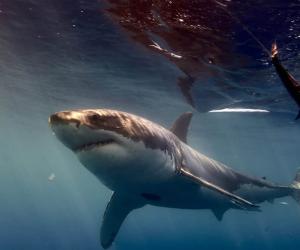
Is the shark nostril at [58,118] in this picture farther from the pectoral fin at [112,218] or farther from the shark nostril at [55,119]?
the pectoral fin at [112,218]

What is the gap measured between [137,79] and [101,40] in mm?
5461

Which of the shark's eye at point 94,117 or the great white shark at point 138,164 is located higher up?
the shark's eye at point 94,117

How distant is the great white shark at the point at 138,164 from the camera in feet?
16.7

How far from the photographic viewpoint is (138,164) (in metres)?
6.05

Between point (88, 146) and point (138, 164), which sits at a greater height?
point (88, 146)

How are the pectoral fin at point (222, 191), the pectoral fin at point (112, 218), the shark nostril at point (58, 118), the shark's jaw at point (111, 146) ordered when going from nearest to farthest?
1. the shark nostril at point (58, 118)
2. the shark's jaw at point (111, 146)
3. the pectoral fin at point (222, 191)
4. the pectoral fin at point (112, 218)

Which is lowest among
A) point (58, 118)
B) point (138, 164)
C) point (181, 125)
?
point (181, 125)

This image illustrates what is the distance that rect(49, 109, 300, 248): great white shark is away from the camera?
508 cm

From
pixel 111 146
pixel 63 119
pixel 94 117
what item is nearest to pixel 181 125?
pixel 111 146

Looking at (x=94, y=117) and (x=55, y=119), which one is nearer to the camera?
(x=55, y=119)

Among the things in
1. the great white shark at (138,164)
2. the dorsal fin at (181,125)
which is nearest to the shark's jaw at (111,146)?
the great white shark at (138,164)

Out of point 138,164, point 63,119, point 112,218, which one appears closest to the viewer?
point 63,119

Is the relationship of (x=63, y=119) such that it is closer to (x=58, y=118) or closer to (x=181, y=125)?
(x=58, y=118)

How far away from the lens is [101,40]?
13.9 metres
